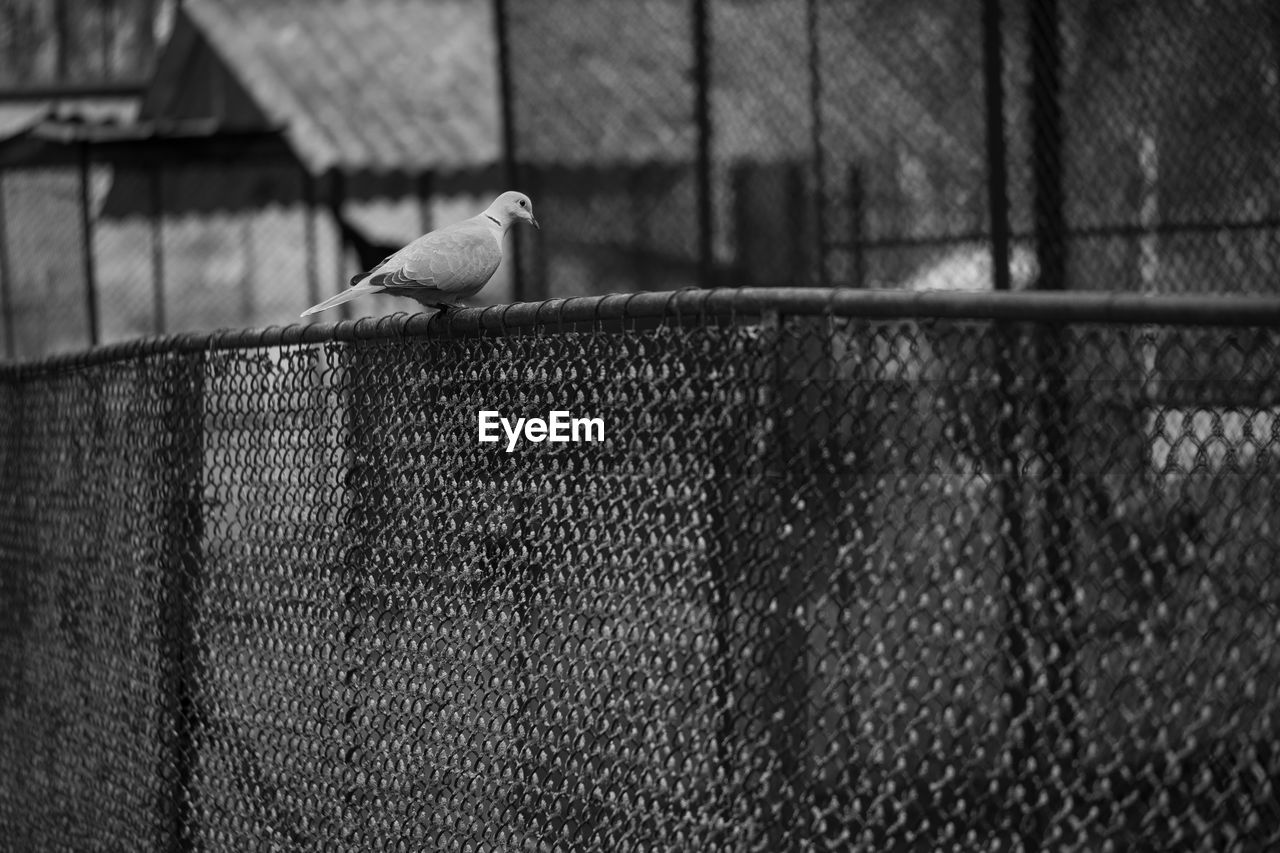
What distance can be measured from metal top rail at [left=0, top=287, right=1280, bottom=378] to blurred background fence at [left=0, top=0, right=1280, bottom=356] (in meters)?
3.27

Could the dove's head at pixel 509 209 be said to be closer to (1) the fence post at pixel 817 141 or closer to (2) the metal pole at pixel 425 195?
(1) the fence post at pixel 817 141

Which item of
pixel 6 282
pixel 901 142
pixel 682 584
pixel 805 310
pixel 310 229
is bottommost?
pixel 682 584

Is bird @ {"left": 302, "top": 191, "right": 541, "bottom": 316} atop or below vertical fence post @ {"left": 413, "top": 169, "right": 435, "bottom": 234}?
below

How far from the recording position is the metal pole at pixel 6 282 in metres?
12.9

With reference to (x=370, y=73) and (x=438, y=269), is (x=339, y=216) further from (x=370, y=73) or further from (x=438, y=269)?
(x=438, y=269)

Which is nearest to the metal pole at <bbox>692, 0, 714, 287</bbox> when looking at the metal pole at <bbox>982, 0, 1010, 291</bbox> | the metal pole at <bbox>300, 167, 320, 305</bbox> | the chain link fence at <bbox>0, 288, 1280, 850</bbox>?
the metal pole at <bbox>982, 0, 1010, 291</bbox>

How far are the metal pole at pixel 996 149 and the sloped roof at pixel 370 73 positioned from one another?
8584mm

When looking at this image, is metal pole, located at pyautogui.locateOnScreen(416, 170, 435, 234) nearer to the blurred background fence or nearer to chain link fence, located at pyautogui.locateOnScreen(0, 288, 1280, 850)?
the blurred background fence

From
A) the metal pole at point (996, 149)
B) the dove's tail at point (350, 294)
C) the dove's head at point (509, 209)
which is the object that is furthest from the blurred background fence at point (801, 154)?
the dove's tail at point (350, 294)

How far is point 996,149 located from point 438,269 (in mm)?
2685

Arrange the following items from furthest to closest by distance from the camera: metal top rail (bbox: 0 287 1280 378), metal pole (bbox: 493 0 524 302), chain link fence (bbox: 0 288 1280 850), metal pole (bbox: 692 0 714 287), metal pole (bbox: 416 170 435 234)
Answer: metal pole (bbox: 416 170 435 234) < metal pole (bbox: 493 0 524 302) < metal pole (bbox: 692 0 714 287) < chain link fence (bbox: 0 288 1280 850) < metal top rail (bbox: 0 287 1280 378)

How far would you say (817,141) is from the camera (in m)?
8.23

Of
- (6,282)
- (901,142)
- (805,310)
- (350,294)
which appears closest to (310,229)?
(6,282)

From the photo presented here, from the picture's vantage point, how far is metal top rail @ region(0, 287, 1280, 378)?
1.85 metres
